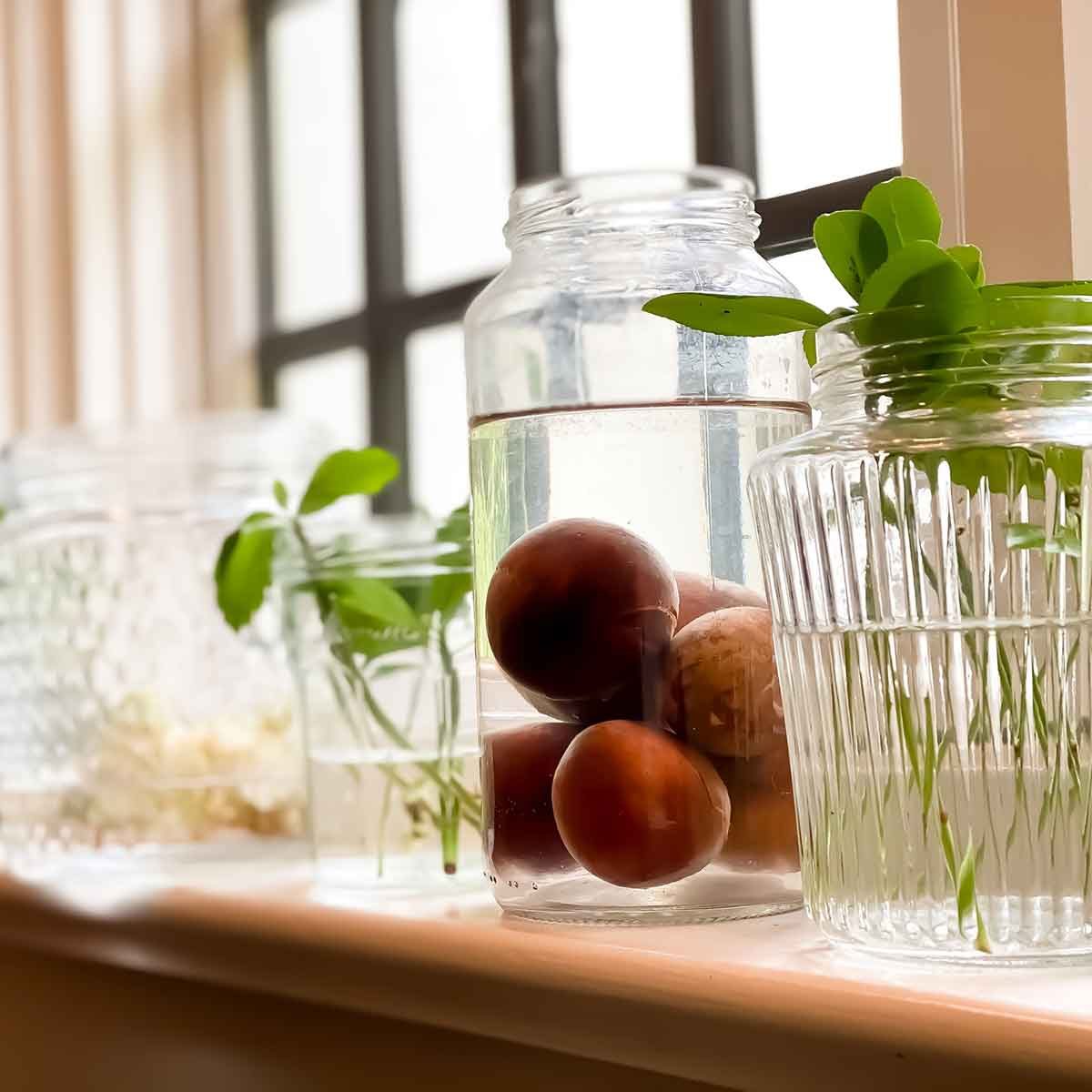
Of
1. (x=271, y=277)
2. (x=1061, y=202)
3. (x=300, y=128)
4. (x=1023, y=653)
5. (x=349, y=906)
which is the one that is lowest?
(x=349, y=906)

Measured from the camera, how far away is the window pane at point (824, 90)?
950 mm

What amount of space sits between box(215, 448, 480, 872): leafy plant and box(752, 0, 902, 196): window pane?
0.36 meters

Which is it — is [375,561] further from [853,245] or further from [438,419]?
[438,419]

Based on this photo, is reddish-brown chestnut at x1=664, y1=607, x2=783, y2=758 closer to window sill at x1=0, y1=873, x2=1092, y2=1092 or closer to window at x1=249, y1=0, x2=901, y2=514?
window sill at x1=0, y1=873, x2=1092, y2=1092

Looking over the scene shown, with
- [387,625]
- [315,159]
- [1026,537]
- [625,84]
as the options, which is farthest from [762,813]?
[315,159]

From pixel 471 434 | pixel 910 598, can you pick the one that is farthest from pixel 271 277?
pixel 910 598

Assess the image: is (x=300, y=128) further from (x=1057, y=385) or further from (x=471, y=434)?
(x=1057, y=385)

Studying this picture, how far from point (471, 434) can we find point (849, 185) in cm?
37

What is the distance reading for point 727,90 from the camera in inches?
40.6

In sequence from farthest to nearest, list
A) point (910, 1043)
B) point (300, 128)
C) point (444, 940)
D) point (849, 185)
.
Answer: point (300, 128)
point (849, 185)
point (444, 940)
point (910, 1043)

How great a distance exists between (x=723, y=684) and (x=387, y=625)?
0.26 meters

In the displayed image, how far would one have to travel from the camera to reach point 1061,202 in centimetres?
67

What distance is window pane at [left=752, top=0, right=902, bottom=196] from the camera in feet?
3.12

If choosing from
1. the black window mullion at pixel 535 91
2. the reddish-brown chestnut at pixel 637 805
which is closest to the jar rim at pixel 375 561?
the reddish-brown chestnut at pixel 637 805
